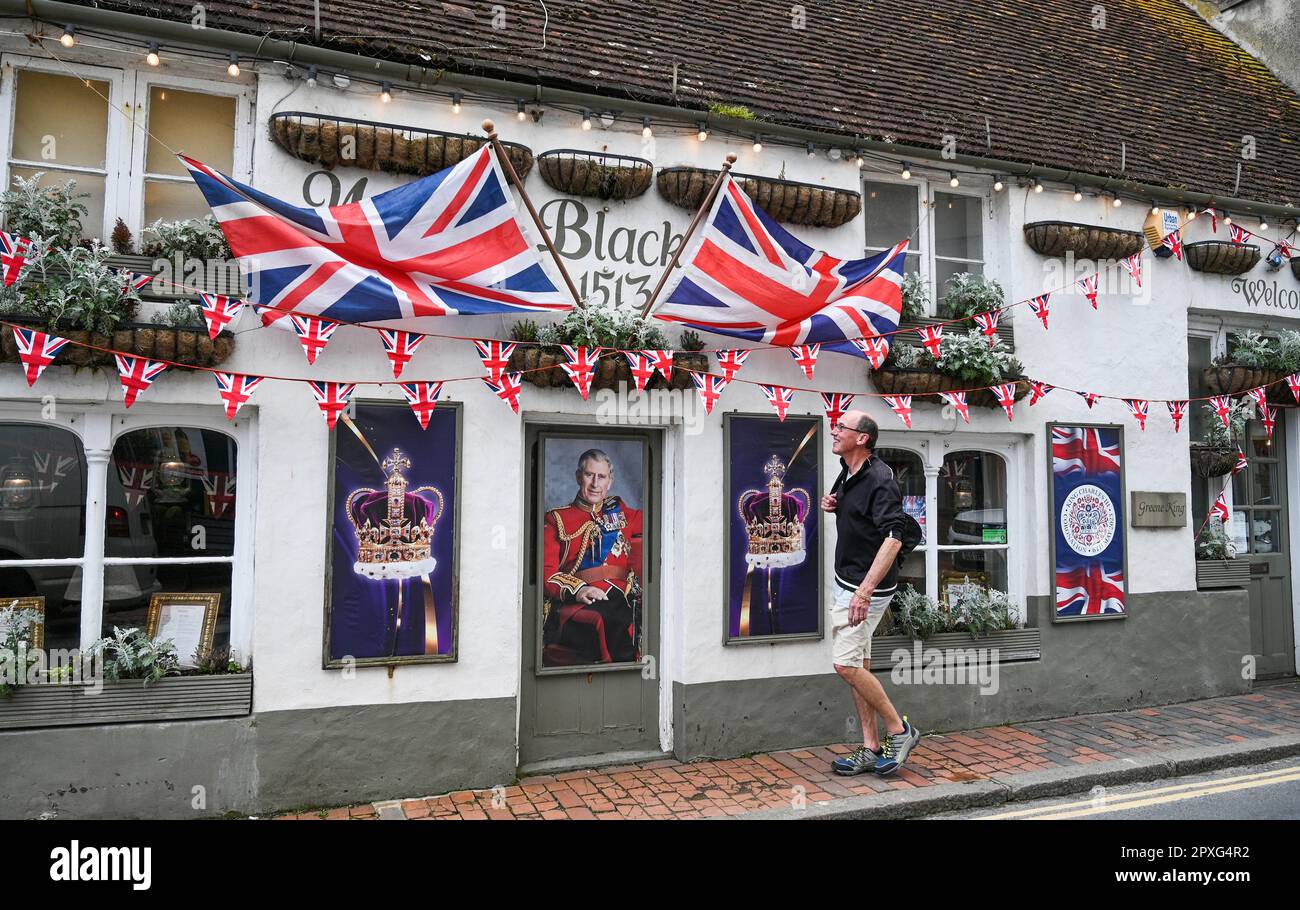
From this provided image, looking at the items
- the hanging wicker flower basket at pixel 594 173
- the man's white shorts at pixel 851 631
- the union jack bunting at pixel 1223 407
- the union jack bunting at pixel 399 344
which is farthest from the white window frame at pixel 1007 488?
the union jack bunting at pixel 399 344

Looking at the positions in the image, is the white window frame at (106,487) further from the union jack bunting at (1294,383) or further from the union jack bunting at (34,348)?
the union jack bunting at (1294,383)

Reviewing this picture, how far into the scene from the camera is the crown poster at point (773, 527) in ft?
21.5

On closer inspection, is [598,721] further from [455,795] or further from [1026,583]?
[1026,583]

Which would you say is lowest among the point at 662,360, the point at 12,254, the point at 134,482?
the point at 134,482

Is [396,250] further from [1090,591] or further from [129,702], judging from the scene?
[1090,591]

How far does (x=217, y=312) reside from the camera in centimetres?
513

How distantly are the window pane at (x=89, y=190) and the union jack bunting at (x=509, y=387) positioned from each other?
2595mm

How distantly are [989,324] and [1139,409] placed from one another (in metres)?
1.95

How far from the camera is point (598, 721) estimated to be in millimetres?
6402

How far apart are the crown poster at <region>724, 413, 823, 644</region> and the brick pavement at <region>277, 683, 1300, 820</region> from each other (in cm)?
100

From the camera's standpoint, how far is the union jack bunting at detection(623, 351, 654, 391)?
5960 mm

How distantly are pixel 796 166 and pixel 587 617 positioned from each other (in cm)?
393

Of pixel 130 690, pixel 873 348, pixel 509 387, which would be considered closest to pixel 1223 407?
pixel 873 348

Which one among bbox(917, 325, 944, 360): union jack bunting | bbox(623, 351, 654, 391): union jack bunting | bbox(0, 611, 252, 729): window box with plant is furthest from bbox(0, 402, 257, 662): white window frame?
bbox(917, 325, 944, 360): union jack bunting
